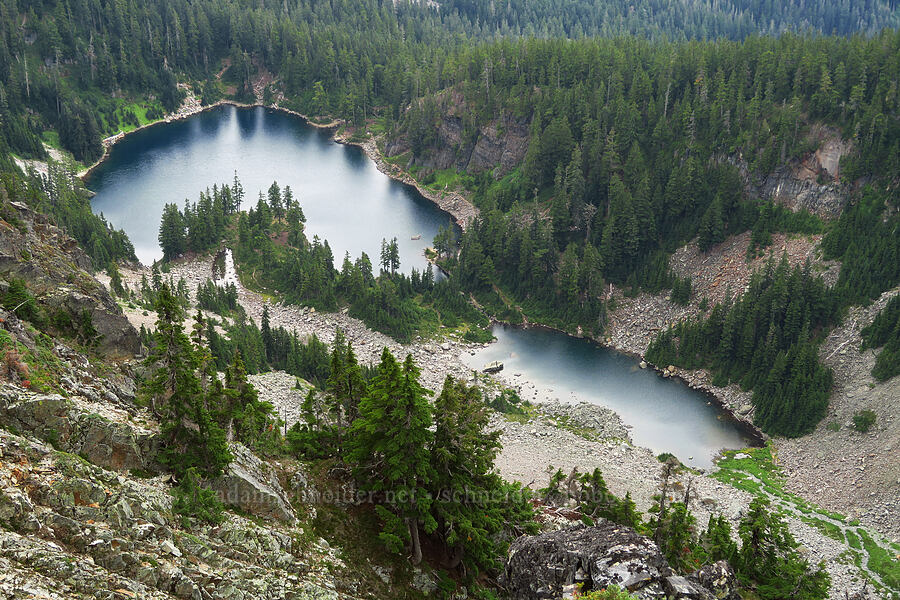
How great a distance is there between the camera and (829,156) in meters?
115

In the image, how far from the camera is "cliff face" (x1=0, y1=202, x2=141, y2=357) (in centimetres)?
4175

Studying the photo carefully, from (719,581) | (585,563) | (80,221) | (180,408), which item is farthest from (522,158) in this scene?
(180,408)

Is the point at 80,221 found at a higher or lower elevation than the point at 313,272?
higher

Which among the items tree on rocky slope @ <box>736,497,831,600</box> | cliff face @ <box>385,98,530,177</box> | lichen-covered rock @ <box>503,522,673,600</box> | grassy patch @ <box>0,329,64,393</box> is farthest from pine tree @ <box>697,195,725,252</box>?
grassy patch @ <box>0,329,64,393</box>

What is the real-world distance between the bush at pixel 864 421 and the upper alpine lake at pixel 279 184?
254 feet

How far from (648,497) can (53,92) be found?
185m

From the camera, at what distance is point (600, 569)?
3597 cm

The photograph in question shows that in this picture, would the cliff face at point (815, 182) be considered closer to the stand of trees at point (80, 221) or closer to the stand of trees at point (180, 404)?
the stand of trees at point (180, 404)

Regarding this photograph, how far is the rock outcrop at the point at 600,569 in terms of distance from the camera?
34.7 metres

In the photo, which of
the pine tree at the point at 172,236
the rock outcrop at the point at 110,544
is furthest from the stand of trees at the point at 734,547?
the pine tree at the point at 172,236

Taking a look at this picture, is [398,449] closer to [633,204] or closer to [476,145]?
[633,204]

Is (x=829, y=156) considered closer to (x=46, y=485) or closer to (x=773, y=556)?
(x=773, y=556)

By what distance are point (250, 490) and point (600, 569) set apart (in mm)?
17985

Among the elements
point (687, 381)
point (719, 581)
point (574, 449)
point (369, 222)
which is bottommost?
point (687, 381)
